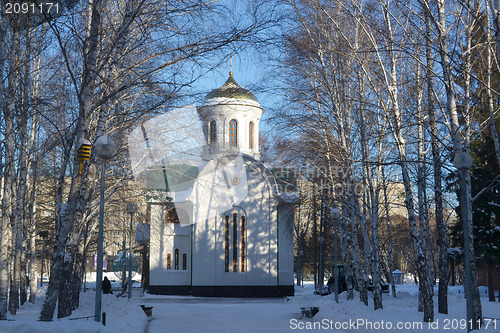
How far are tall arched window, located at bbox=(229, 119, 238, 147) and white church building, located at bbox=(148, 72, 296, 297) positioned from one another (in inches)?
77.5

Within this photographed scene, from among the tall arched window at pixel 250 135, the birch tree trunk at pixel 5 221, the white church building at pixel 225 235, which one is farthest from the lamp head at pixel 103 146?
the tall arched window at pixel 250 135

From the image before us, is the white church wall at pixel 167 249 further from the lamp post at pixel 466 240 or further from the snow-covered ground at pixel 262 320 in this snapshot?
the lamp post at pixel 466 240

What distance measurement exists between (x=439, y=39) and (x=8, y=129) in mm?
11461

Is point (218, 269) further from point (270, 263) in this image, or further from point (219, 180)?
point (219, 180)

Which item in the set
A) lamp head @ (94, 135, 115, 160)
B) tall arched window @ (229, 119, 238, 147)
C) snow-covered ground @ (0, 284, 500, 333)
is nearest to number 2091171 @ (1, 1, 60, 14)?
lamp head @ (94, 135, 115, 160)

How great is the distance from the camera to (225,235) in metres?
35.0

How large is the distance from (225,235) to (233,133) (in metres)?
7.78

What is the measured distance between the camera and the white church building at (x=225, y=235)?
34500mm

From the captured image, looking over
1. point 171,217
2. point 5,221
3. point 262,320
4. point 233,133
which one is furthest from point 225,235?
point 5,221

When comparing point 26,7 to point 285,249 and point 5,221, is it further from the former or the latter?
point 285,249

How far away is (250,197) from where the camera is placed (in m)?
35.6

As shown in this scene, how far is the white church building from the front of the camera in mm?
34500

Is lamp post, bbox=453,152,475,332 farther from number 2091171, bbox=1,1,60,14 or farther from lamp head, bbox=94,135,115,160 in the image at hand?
number 2091171, bbox=1,1,60,14

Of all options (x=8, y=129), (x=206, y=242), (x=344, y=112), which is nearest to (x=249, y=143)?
(x=206, y=242)
